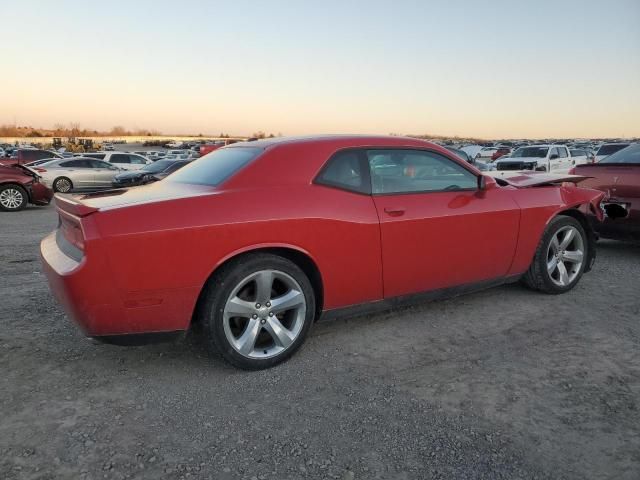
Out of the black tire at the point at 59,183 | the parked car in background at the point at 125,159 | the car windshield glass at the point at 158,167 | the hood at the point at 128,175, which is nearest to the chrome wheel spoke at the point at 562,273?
the hood at the point at 128,175

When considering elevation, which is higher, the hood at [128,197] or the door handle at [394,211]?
the hood at [128,197]

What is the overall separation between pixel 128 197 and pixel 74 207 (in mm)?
370

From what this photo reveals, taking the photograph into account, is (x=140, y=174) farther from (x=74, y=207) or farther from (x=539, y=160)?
(x=74, y=207)

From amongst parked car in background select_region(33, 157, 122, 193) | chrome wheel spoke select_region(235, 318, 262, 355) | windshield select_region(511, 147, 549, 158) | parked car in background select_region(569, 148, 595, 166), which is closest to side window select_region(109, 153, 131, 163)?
parked car in background select_region(33, 157, 122, 193)

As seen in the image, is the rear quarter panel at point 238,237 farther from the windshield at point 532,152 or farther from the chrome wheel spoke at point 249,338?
the windshield at point 532,152

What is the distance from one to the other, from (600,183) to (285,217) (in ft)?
16.5

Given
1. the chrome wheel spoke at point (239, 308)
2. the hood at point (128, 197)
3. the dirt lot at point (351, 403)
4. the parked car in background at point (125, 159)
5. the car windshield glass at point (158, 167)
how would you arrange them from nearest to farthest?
1. the dirt lot at point (351, 403)
2. the hood at point (128, 197)
3. the chrome wheel spoke at point (239, 308)
4. the car windshield glass at point (158, 167)
5. the parked car in background at point (125, 159)

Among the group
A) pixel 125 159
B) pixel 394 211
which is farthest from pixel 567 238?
pixel 125 159

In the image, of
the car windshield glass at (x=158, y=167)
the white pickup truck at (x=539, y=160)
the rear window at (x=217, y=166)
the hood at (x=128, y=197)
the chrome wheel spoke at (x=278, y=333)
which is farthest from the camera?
the car windshield glass at (x=158, y=167)

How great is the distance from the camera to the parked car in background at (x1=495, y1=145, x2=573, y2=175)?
1667cm

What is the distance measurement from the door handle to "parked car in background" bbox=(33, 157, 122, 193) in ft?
54.0

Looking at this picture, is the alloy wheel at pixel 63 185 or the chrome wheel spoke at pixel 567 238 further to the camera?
the alloy wheel at pixel 63 185

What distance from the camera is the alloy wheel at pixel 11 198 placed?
12.3 metres

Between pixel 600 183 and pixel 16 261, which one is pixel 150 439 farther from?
pixel 600 183
